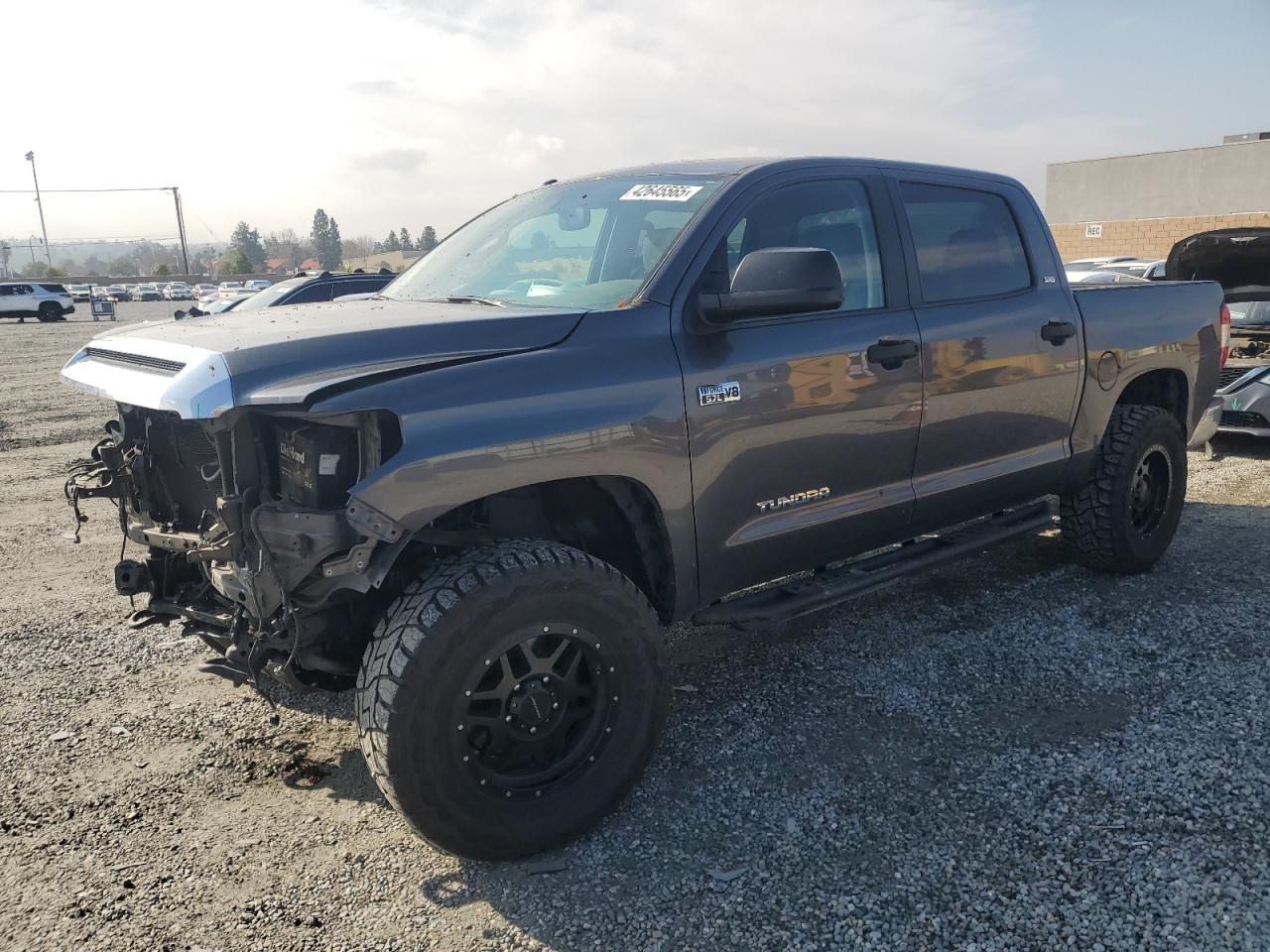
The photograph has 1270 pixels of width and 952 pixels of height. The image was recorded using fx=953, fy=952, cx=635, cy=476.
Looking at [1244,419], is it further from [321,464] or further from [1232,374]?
[321,464]

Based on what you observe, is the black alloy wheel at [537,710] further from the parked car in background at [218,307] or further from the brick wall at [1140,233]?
the brick wall at [1140,233]

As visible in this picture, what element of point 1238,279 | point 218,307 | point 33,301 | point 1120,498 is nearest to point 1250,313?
point 1238,279

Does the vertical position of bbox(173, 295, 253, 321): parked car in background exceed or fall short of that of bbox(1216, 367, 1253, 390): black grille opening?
it exceeds it

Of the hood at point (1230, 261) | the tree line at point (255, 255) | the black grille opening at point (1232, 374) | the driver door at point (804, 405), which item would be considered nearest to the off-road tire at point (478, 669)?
the driver door at point (804, 405)

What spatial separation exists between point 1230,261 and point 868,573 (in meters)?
5.65


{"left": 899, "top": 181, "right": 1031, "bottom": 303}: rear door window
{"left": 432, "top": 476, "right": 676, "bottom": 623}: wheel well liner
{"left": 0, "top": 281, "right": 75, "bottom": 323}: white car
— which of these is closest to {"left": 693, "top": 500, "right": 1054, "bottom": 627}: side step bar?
{"left": 432, "top": 476, "right": 676, "bottom": 623}: wheel well liner

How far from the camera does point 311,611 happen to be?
2.62m

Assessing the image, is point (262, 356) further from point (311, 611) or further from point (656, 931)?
point (656, 931)

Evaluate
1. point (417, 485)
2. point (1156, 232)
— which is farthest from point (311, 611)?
point (1156, 232)

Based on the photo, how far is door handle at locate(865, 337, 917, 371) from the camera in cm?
350

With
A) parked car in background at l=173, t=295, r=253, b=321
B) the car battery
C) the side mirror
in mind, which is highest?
parked car in background at l=173, t=295, r=253, b=321

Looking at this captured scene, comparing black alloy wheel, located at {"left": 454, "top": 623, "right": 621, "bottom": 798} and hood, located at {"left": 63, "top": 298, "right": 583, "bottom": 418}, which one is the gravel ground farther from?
hood, located at {"left": 63, "top": 298, "right": 583, "bottom": 418}

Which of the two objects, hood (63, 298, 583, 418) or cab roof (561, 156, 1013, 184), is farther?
cab roof (561, 156, 1013, 184)

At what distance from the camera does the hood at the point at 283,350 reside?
240 cm
